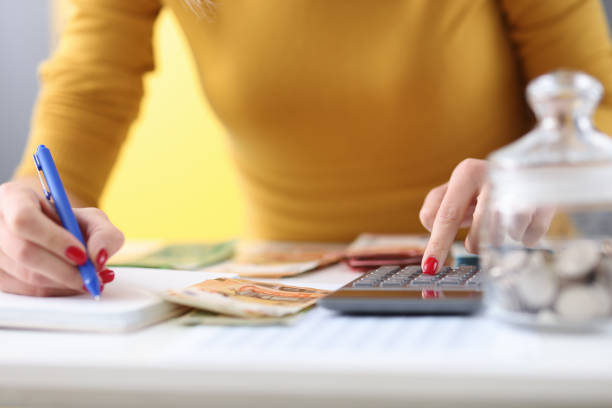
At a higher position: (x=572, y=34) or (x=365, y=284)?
(x=572, y=34)

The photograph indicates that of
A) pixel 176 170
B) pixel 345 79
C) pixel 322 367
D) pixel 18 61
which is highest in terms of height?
pixel 18 61

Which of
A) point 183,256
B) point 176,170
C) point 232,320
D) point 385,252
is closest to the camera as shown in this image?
point 232,320

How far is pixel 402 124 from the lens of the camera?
3.12 ft

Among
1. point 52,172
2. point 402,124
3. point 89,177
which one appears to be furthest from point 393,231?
point 52,172

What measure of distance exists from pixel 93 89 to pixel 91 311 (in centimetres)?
56

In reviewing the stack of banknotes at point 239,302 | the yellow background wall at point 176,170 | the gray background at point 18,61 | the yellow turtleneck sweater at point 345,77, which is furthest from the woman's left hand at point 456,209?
the gray background at point 18,61

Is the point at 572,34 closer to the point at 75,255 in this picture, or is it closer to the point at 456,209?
the point at 456,209

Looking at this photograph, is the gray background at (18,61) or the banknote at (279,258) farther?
the gray background at (18,61)

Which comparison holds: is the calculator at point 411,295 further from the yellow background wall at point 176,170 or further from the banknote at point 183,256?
the yellow background wall at point 176,170

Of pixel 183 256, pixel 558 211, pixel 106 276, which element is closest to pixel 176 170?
pixel 183 256

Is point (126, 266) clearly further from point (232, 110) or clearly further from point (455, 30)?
point (455, 30)

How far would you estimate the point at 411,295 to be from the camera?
17.6 inches

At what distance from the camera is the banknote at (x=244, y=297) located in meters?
0.45

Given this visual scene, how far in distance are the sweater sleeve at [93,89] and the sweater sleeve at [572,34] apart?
542 millimetres
